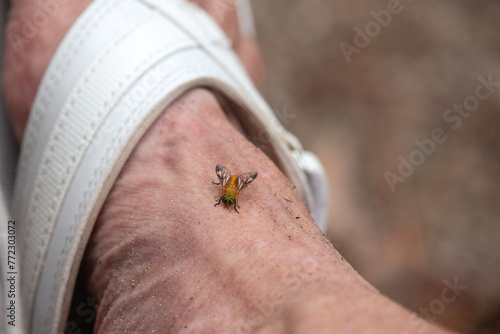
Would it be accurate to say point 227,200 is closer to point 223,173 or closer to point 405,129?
point 223,173

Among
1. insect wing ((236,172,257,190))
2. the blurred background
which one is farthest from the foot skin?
the blurred background

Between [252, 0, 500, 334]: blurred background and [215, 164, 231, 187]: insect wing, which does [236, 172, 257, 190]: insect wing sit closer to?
[215, 164, 231, 187]: insect wing

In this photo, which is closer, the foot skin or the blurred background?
the foot skin

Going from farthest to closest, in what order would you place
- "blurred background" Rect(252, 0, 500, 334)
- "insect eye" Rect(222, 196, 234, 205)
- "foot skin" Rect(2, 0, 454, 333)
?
"blurred background" Rect(252, 0, 500, 334)
"insect eye" Rect(222, 196, 234, 205)
"foot skin" Rect(2, 0, 454, 333)

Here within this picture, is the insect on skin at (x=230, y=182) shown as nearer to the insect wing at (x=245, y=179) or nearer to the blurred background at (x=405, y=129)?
the insect wing at (x=245, y=179)

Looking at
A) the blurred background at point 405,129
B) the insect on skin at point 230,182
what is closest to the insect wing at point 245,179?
the insect on skin at point 230,182

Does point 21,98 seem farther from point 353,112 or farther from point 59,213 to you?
point 353,112
